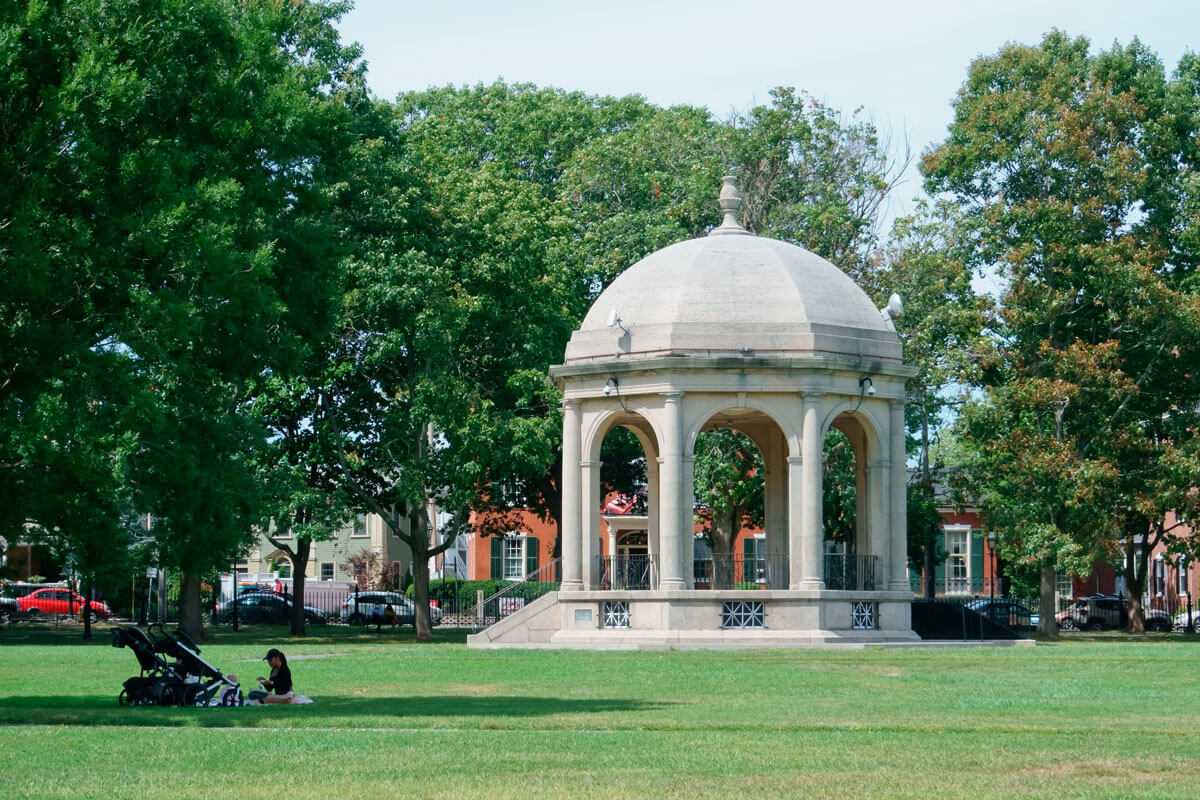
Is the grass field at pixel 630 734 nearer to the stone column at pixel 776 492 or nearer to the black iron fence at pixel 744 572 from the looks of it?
the black iron fence at pixel 744 572

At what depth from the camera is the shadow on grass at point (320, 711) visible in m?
21.4

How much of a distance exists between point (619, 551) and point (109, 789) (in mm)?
78180

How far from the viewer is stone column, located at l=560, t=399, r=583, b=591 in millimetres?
46062

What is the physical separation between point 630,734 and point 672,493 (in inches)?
957

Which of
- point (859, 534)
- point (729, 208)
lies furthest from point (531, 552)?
point (859, 534)

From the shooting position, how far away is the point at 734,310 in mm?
44781

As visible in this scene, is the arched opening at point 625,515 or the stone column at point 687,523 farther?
the arched opening at point 625,515

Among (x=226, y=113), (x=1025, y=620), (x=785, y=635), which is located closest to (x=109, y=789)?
(x=226, y=113)

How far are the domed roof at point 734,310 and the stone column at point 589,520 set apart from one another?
2961mm

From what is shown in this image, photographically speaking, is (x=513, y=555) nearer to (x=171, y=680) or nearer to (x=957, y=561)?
(x=957, y=561)

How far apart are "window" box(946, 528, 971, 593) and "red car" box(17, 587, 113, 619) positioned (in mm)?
47640

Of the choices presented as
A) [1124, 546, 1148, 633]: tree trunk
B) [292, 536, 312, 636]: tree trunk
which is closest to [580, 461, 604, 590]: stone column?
[292, 536, 312, 636]: tree trunk

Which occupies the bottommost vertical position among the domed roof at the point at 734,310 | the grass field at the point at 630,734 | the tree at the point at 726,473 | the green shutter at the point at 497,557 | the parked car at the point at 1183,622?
the parked car at the point at 1183,622

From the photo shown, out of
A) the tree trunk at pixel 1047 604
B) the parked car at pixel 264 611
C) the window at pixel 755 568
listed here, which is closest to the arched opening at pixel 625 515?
the window at pixel 755 568
